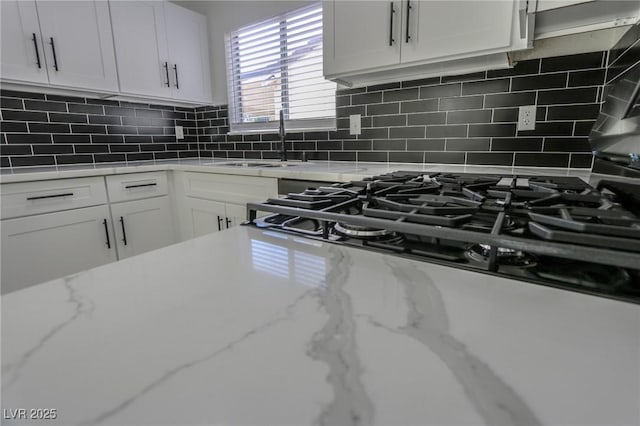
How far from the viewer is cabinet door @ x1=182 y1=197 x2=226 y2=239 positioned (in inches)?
78.3

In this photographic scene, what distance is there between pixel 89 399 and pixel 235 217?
170 centimetres

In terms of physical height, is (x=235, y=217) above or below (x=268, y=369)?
below

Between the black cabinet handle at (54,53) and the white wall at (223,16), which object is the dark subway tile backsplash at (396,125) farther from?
the black cabinet handle at (54,53)

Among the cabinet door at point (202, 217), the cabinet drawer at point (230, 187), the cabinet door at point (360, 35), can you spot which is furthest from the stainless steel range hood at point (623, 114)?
the cabinet door at point (202, 217)

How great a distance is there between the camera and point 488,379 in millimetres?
254

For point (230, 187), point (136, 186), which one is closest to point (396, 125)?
point (230, 187)

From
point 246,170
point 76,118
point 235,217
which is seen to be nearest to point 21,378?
point 246,170

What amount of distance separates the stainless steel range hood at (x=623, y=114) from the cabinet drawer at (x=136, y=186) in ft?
7.46

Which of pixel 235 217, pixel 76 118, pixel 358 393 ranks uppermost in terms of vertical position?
pixel 76 118

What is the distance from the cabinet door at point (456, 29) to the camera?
1.21 meters

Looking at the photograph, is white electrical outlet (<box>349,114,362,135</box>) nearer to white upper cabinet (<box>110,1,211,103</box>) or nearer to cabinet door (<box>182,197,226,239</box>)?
cabinet door (<box>182,197,226,239</box>)

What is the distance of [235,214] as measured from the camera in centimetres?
189

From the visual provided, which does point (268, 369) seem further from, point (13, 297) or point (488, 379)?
point (13, 297)

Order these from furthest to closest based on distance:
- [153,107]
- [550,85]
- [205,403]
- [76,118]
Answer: [153,107] → [76,118] → [550,85] → [205,403]
